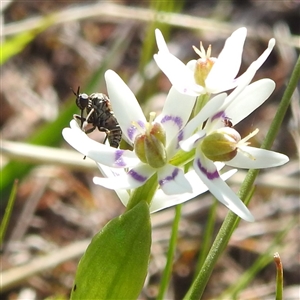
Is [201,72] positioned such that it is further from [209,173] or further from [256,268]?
[256,268]

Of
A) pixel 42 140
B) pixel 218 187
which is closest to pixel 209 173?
pixel 218 187

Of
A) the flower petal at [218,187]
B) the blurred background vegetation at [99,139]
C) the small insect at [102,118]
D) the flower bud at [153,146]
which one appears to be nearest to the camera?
the flower petal at [218,187]

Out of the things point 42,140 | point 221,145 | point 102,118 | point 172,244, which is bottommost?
point 42,140

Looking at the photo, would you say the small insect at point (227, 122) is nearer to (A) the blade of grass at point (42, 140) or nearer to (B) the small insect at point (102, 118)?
(B) the small insect at point (102, 118)

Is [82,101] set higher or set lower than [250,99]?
lower

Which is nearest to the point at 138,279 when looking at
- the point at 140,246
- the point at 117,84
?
the point at 140,246

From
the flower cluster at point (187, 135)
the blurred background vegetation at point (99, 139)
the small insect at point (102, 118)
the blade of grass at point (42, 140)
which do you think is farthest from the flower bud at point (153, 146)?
the blade of grass at point (42, 140)

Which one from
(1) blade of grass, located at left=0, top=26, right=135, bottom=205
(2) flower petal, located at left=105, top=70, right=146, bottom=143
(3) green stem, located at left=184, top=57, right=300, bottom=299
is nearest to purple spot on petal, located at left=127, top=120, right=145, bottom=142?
(2) flower petal, located at left=105, top=70, right=146, bottom=143
